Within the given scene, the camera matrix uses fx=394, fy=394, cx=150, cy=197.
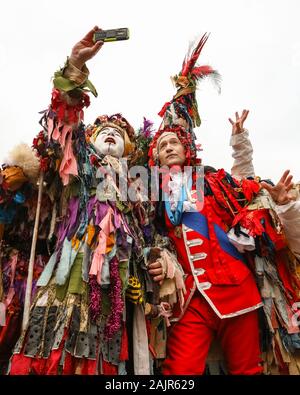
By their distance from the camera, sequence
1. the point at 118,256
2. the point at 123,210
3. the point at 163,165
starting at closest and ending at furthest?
the point at 118,256, the point at 123,210, the point at 163,165

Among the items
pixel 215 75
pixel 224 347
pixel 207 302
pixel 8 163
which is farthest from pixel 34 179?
pixel 215 75

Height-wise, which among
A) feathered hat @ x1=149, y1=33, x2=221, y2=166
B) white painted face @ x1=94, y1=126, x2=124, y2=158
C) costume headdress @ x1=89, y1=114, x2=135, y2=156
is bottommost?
white painted face @ x1=94, y1=126, x2=124, y2=158

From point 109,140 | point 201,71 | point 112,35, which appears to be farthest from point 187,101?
point 112,35

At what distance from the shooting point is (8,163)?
99.3 inches

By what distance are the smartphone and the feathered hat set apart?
1.16 m

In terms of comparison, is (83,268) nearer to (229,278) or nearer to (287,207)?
(229,278)

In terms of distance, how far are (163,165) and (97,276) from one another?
1.21 metres

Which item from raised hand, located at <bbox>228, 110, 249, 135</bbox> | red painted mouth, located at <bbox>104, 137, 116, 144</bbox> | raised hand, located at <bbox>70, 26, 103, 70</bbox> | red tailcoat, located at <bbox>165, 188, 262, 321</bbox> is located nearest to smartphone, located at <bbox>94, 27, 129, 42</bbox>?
raised hand, located at <bbox>70, 26, 103, 70</bbox>

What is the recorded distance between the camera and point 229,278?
2553mm

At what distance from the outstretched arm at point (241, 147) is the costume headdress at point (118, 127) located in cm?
83

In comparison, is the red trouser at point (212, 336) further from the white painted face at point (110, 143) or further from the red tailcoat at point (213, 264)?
the white painted face at point (110, 143)

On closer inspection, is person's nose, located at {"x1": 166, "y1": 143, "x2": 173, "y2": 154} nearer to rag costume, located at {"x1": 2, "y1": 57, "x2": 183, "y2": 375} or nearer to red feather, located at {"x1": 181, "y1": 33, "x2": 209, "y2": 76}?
rag costume, located at {"x1": 2, "y1": 57, "x2": 183, "y2": 375}

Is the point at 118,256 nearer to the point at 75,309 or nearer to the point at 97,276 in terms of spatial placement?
the point at 97,276

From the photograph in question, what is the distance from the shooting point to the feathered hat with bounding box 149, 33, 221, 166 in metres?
3.29
